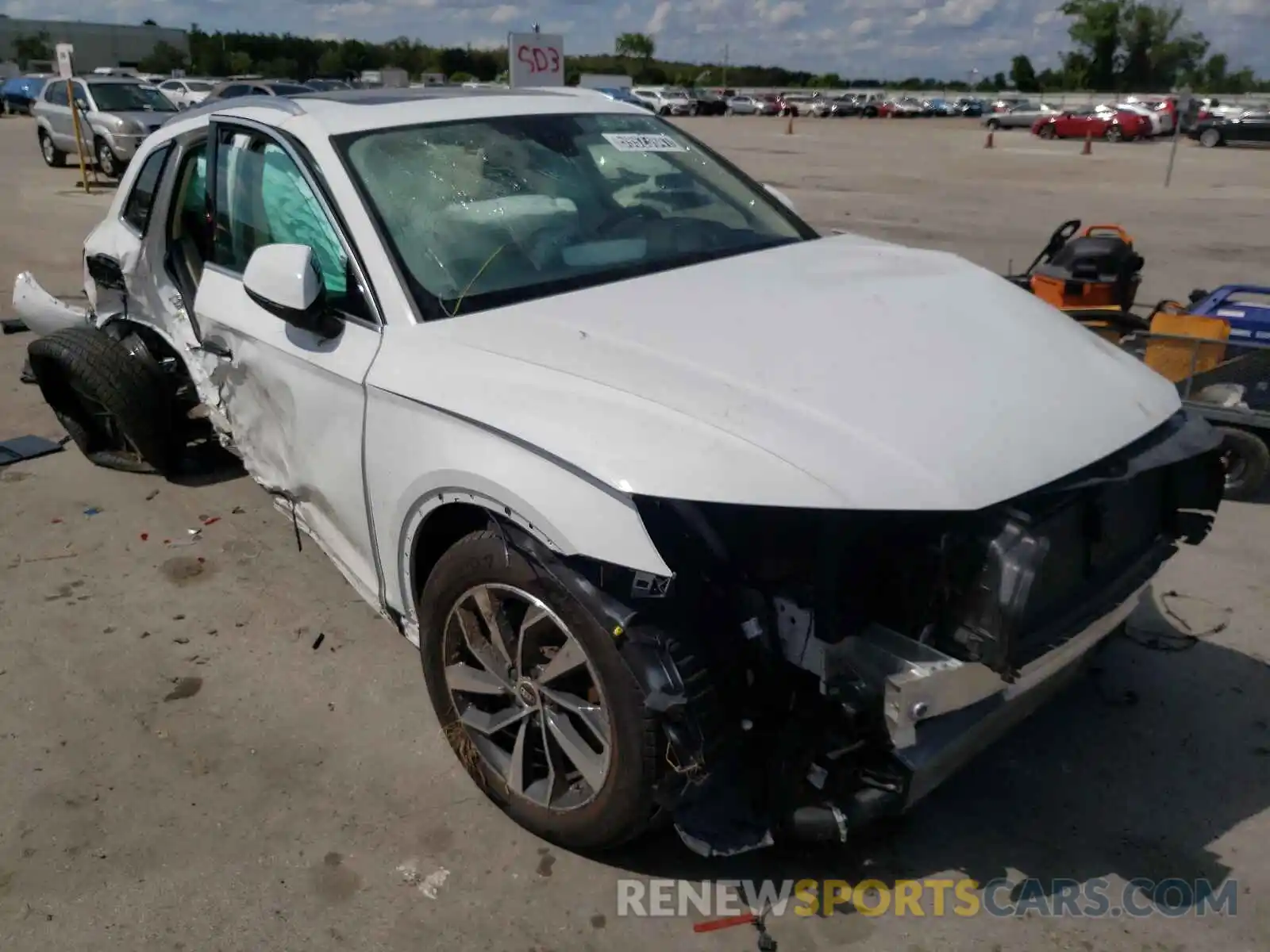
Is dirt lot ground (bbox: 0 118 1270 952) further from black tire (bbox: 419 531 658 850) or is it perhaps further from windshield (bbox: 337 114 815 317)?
windshield (bbox: 337 114 815 317)

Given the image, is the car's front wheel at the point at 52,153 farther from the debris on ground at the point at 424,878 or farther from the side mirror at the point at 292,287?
the debris on ground at the point at 424,878

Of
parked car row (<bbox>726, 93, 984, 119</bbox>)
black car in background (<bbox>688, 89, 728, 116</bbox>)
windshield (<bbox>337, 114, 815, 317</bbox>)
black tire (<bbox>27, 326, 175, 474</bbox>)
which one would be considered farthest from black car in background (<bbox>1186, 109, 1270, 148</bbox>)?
black tire (<bbox>27, 326, 175, 474</bbox>)

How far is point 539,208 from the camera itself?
131 inches

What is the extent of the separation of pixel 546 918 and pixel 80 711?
1851mm

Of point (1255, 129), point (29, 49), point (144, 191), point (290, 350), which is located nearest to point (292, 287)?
point (290, 350)

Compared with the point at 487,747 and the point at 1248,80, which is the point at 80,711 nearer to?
the point at 487,747

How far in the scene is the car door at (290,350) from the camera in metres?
3.00

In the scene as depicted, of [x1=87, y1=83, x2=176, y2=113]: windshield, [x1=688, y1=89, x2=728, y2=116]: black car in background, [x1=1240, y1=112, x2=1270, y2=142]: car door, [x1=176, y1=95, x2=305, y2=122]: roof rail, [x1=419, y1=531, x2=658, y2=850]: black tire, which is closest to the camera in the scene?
[x1=419, y1=531, x2=658, y2=850]: black tire

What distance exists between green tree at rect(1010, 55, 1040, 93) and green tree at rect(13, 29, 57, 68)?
276 ft

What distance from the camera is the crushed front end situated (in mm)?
2234

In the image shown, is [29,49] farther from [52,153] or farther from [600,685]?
[600,685]

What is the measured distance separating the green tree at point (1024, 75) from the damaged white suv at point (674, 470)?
103 meters

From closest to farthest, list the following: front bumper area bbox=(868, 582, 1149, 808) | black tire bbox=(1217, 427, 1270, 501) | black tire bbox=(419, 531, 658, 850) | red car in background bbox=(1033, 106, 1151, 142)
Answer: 1. front bumper area bbox=(868, 582, 1149, 808)
2. black tire bbox=(419, 531, 658, 850)
3. black tire bbox=(1217, 427, 1270, 501)
4. red car in background bbox=(1033, 106, 1151, 142)

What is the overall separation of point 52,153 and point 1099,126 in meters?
35.5
